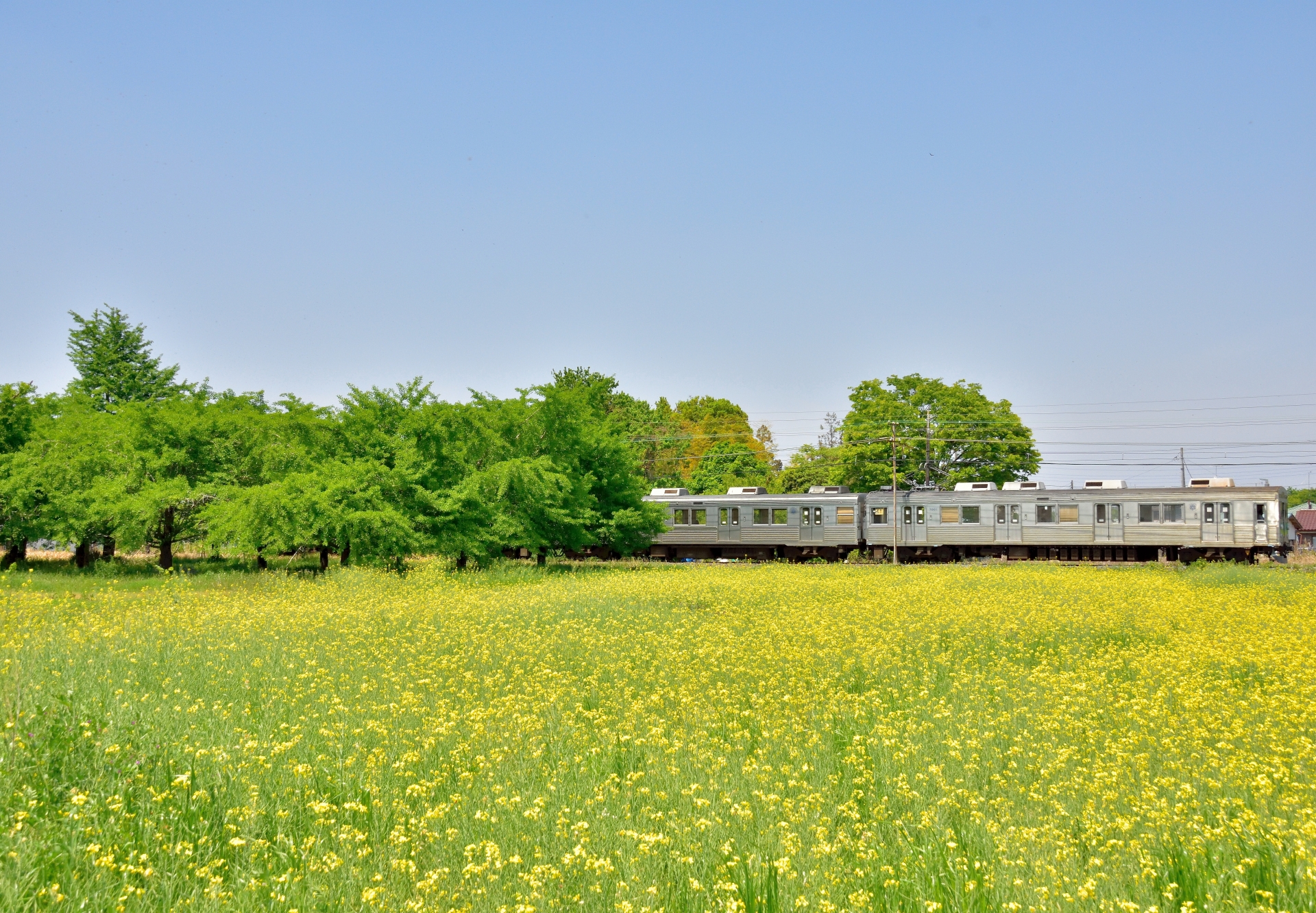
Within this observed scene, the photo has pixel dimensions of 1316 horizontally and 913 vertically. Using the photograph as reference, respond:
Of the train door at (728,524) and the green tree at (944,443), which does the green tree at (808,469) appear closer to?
the green tree at (944,443)

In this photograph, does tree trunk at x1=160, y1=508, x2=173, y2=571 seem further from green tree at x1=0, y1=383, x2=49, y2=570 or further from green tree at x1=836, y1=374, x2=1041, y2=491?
green tree at x1=836, y1=374, x2=1041, y2=491

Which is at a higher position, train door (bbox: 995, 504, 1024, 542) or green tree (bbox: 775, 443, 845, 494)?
green tree (bbox: 775, 443, 845, 494)

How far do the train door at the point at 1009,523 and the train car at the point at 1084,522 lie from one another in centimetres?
3

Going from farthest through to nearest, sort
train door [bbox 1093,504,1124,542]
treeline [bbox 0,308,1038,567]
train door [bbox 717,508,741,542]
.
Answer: train door [bbox 717,508,741,542]
train door [bbox 1093,504,1124,542]
treeline [bbox 0,308,1038,567]

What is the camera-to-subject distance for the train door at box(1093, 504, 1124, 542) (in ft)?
111

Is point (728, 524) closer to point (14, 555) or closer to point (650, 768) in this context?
point (14, 555)

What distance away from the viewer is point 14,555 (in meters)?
27.8

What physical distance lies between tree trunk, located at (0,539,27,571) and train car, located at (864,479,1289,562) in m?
30.6

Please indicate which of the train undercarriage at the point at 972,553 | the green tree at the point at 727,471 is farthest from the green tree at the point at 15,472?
the green tree at the point at 727,471

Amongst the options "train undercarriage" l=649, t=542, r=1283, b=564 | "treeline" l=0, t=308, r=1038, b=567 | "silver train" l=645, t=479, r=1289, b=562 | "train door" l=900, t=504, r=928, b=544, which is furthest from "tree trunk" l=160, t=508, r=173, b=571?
"train door" l=900, t=504, r=928, b=544

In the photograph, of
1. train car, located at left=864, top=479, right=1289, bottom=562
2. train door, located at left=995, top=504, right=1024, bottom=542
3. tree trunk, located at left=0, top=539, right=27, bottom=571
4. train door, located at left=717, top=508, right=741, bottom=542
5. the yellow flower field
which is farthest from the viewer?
train door, located at left=717, top=508, right=741, bottom=542

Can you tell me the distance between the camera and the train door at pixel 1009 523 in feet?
114

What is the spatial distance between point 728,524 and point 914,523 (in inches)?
312

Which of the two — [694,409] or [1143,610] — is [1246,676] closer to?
[1143,610]
